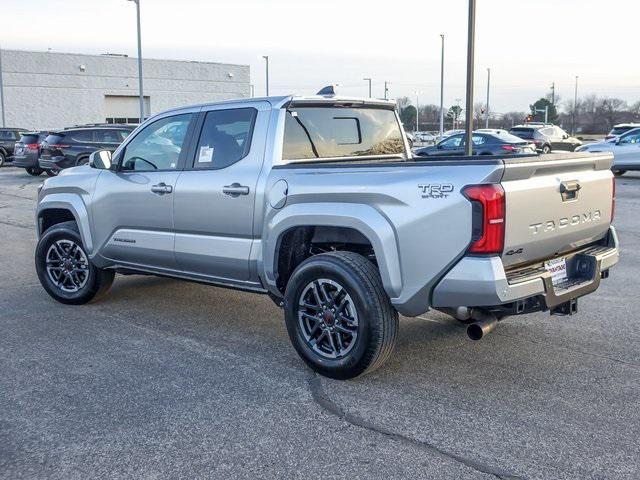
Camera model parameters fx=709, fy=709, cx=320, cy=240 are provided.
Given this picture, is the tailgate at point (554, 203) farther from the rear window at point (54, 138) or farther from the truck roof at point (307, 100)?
the rear window at point (54, 138)

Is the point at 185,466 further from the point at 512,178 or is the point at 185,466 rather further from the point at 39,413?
the point at 512,178

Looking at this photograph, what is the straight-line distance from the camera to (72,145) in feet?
72.3

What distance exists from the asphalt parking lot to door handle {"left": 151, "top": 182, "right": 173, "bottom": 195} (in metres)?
1.17

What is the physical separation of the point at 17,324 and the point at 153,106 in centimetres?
5085

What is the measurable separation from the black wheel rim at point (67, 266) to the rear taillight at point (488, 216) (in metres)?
4.14

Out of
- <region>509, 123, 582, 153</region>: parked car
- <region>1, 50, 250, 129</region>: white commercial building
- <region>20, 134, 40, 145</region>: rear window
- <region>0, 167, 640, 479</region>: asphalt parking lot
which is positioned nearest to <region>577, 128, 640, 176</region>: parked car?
<region>509, 123, 582, 153</region>: parked car

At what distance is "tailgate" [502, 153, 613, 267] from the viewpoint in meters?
4.12

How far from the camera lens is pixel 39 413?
427 cm

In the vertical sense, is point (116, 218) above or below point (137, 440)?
above

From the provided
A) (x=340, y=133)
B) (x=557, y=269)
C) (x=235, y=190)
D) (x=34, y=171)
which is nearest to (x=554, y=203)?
(x=557, y=269)

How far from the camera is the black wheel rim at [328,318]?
468 cm

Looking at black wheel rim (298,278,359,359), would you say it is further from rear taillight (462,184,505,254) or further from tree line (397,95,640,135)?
tree line (397,95,640,135)

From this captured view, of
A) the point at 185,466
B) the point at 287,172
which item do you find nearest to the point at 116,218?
the point at 287,172

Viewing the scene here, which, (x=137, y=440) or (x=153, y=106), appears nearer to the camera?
(x=137, y=440)
